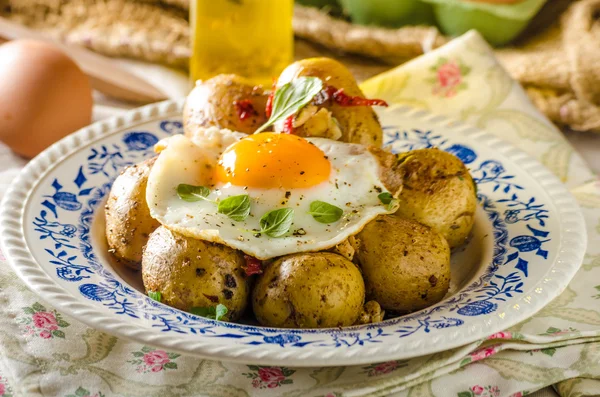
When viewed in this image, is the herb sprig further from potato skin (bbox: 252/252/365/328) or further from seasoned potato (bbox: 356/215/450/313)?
seasoned potato (bbox: 356/215/450/313)

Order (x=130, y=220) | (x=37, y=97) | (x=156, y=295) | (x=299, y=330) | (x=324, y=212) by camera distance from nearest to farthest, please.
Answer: (x=299, y=330), (x=156, y=295), (x=324, y=212), (x=130, y=220), (x=37, y=97)

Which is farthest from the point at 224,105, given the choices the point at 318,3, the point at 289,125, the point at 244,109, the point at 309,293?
the point at 318,3

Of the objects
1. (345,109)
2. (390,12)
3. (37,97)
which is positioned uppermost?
(345,109)

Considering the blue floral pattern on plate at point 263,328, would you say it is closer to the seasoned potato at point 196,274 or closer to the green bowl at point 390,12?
the seasoned potato at point 196,274

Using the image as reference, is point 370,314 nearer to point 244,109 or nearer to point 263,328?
point 263,328

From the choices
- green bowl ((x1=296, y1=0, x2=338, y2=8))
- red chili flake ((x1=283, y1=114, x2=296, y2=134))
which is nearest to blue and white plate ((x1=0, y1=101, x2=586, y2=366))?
red chili flake ((x1=283, y1=114, x2=296, y2=134))

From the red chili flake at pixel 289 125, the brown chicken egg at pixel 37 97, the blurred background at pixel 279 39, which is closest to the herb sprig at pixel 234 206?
the red chili flake at pixel 289 125
